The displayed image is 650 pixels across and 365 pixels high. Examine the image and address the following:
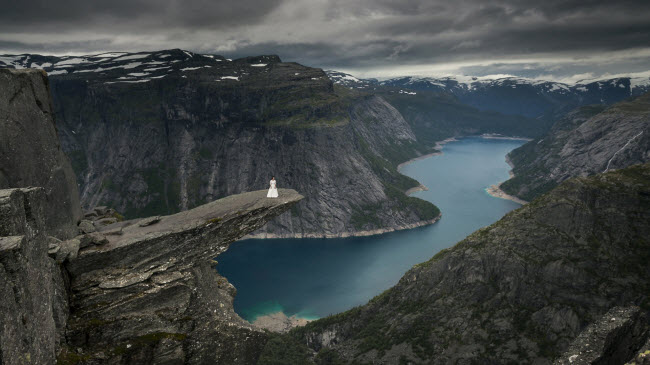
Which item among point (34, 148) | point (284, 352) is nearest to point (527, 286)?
point (284, 352)

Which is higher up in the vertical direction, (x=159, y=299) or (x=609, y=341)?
(x=159, y=299)

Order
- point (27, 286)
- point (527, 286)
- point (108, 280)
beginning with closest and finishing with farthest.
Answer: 1. point (27, 286)
2. point (108, 280)
3. point (527, 286)

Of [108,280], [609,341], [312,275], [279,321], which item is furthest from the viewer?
[312,275]

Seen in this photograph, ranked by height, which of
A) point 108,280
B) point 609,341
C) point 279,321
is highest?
point 108,280

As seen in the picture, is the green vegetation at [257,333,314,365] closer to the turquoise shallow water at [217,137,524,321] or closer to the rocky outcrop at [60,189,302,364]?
the turquoise shallow water at [217,137,524,321]

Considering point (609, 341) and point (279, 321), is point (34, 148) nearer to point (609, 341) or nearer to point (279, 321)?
point (609, 341)

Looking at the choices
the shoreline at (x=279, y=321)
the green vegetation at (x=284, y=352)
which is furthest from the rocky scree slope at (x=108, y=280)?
the shoreline at (x=279, y=321)

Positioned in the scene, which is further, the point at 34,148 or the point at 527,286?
the point at 527,286

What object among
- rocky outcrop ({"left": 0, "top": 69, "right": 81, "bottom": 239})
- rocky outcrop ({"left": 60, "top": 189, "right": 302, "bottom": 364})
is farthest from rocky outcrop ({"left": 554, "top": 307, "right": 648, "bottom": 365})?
rocky outcrop ({"left": 0, "top": 69, "right": 81, "bottom": 239})
